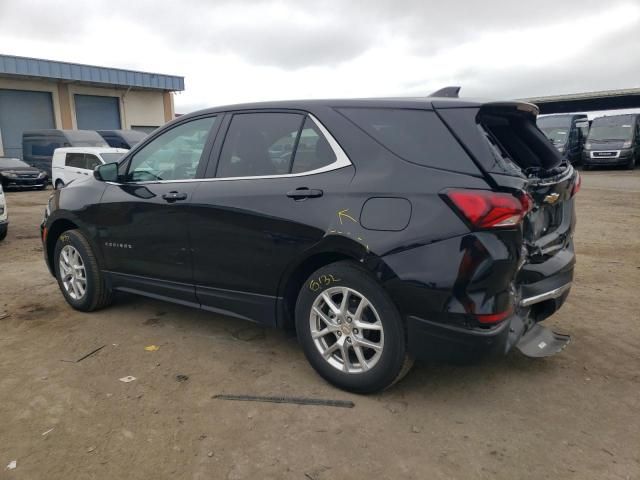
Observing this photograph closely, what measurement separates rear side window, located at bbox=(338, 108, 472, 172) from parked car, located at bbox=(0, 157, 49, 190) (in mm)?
17587

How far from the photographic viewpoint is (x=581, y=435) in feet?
8.64

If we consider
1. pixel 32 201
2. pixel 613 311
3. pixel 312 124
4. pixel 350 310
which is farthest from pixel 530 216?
pixel 32 201

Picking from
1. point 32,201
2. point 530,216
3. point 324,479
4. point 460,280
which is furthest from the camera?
point 32,201

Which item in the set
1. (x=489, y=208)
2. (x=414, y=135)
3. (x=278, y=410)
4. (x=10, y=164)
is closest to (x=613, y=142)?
(x=414, y=135)

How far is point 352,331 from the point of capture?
117 inches

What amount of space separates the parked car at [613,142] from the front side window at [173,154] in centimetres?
2100

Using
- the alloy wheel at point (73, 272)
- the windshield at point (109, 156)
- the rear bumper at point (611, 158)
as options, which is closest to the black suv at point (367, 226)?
the alloy wheel at point (73, 272)

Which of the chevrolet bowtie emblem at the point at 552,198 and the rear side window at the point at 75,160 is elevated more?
the chevrolet bowtie emblem at the point at 552,198

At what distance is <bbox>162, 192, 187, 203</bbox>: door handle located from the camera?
366 centimetres

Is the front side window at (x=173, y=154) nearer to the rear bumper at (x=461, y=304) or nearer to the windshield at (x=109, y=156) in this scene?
the rear bumper at (x=461, y=304)

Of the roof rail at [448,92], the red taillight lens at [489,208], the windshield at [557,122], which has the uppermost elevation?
the windshield at [557,122]

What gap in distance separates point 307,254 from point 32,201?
46.4 feet

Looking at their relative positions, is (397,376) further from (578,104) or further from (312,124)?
(578,104)

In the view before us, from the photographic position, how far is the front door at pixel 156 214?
12.2 feet
